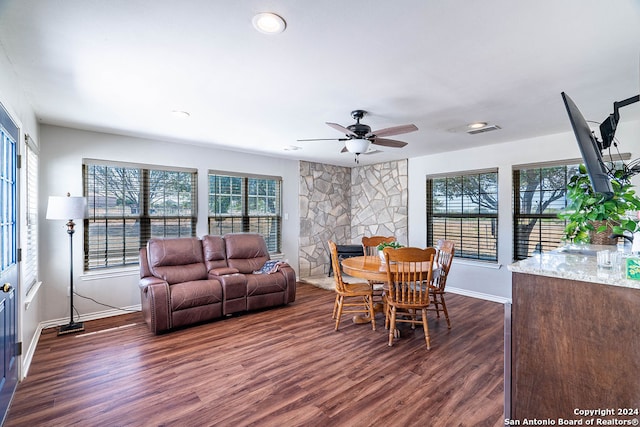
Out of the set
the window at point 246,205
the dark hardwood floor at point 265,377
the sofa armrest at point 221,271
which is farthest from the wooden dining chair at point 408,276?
the window at point 246,205

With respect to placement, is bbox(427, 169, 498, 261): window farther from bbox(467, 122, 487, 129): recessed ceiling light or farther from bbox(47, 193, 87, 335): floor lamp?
bbox(47, 193, 87, 335): floor lamp

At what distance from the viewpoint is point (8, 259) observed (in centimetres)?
220

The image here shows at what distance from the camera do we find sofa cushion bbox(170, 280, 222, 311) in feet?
11.7

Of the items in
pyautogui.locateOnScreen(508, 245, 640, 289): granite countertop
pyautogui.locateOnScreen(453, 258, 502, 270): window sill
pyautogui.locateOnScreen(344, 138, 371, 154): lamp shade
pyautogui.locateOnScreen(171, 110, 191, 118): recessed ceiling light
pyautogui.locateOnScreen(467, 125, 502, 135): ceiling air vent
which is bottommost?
pyautogui.locateOnScreen(453, 258, 502, 270): window sill

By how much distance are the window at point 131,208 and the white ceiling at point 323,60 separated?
0.82 metres

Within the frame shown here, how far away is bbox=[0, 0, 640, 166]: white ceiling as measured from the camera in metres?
1.69

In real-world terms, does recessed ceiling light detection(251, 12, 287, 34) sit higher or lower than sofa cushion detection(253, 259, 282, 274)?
higher

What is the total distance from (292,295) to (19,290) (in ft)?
9.56

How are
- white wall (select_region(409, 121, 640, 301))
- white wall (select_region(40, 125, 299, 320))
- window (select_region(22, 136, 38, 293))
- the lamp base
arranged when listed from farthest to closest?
white wall (select_region(409, 121, 640, 301)) → white wall (select_region(40, 125, 299, 320)) → the lamp base → window (select_region(22, 136, 38, 293))

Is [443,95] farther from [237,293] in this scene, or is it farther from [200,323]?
[200,323]

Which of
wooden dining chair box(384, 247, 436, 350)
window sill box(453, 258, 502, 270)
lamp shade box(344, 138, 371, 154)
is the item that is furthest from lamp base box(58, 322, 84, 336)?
window sill box(453, 258, 502, 270)

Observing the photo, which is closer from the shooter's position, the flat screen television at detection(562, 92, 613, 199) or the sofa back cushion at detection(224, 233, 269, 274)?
the flat screen television at detection(562, 92, 613, 199)

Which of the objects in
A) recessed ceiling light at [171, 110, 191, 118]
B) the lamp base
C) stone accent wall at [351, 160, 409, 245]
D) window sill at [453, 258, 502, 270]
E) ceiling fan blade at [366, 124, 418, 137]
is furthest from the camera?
stone accent wall at [351, 160, 409, 245]

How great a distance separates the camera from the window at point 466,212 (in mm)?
4926
